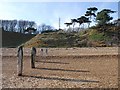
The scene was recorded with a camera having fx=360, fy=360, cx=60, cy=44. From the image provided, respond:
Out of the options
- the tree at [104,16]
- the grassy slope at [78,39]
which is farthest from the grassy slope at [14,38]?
the tree at [104,16]

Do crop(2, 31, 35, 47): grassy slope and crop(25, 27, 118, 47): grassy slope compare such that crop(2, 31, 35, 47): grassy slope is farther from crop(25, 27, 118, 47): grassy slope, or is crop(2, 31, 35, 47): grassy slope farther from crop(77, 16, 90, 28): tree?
crop(77, 16, 90, 28): tree

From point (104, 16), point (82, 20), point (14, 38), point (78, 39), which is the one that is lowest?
point (78, 39)

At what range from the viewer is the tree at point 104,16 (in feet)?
162

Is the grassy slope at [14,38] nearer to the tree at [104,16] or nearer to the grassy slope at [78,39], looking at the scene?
the grassy slope at [78,39]

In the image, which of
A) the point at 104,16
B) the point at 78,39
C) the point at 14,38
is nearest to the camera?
the point at 78,39

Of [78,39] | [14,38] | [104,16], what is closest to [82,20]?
[104,16]

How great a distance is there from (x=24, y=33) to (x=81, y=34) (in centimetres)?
1366

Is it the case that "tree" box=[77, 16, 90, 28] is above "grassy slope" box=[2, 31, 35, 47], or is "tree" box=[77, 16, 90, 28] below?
above

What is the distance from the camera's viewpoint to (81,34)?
5281 centimetres

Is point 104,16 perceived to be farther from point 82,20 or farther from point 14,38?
point 14,38

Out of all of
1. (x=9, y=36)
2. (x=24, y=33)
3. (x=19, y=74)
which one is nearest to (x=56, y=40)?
(x=9, y=36)

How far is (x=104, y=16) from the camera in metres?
49.3

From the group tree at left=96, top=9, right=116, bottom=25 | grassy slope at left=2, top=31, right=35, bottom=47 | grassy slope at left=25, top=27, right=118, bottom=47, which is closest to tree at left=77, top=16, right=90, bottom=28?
grassy slope at left=25, top=27, right=118, bottom=47

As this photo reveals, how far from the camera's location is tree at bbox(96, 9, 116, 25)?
4928cm
